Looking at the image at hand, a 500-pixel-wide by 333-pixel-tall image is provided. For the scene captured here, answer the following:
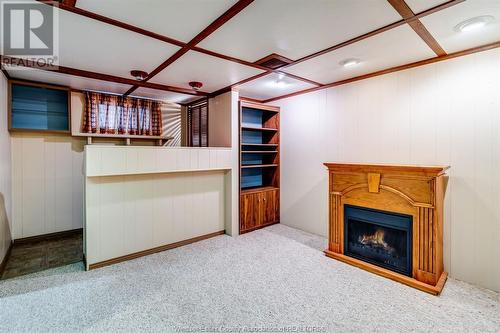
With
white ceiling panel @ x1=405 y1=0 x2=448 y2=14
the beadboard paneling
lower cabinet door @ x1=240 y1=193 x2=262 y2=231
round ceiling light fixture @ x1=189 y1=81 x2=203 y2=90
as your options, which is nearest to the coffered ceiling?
white ceiling panel @ x1=405 y1=0 x2=448 y2=14

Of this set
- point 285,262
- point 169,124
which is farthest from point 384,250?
point 169,124

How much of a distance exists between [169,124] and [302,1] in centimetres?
376

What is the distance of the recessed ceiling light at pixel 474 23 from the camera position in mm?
1850

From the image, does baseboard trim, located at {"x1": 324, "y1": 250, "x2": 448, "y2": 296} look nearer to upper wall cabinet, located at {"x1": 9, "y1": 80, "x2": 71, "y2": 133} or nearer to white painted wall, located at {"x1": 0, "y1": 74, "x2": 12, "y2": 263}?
white painted wall, located at {"x1": 0, "y1": 74, "x2": 12, "y2": 263}

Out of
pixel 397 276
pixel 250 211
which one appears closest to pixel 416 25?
pixel 397 276

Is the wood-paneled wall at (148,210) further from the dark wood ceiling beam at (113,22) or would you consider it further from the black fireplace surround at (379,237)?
the black fireplace surround at (379,237)

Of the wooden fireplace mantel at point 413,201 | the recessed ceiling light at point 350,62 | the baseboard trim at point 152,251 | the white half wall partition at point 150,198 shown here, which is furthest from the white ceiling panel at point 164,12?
the baseboard trim at point 152,251

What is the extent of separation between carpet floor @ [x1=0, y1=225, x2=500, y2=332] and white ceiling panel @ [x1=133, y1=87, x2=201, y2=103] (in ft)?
8.65

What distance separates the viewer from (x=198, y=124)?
474 centimetres

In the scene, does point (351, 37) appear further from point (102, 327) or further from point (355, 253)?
point (102, 327)

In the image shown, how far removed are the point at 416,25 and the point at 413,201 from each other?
1643mm

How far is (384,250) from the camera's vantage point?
9.04 ft

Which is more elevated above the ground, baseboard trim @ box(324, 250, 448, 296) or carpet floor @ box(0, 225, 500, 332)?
baseboard trim @ box(324, 250, 448, 296)
